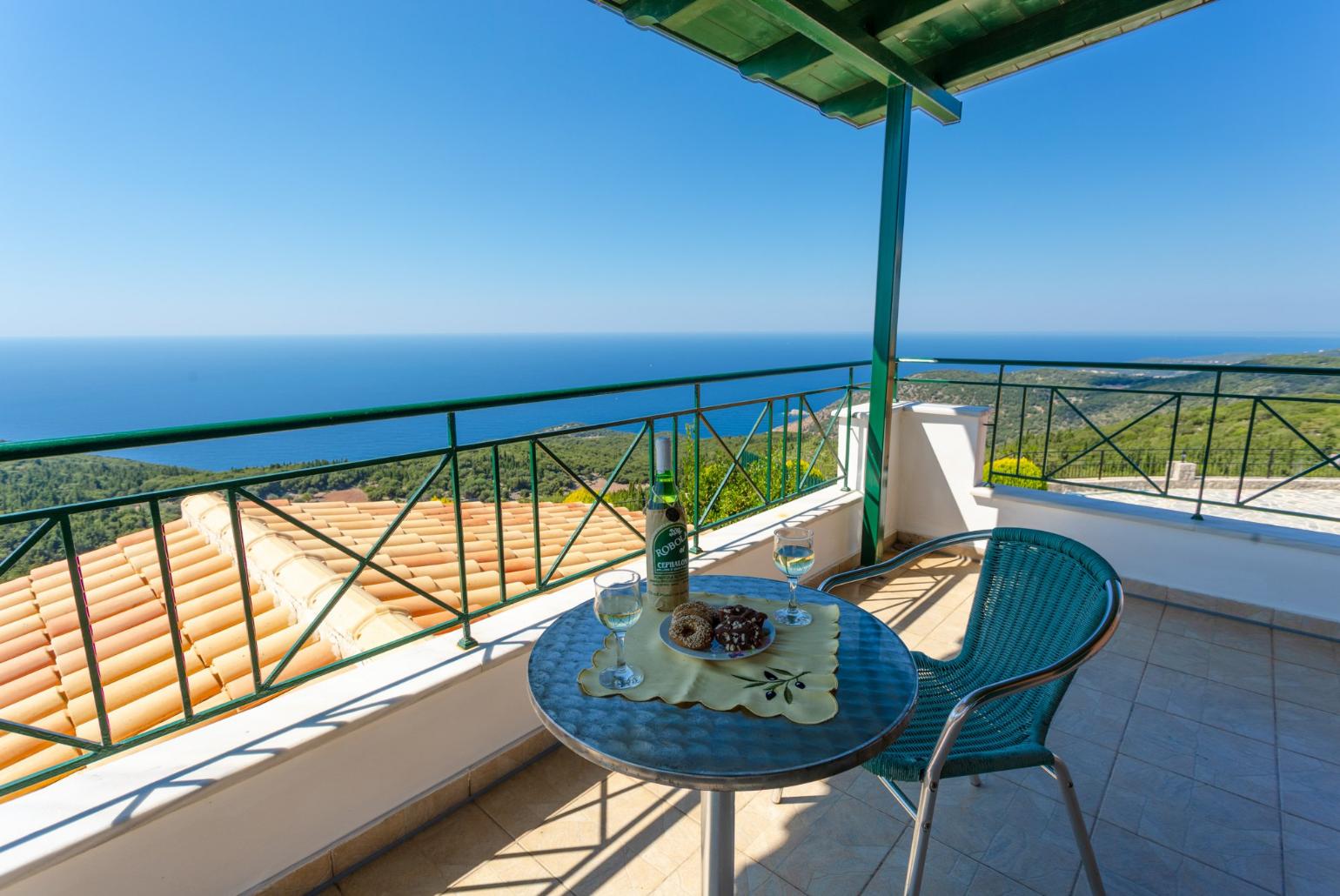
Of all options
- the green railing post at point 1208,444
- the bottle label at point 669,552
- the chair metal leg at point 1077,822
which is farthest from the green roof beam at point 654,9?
the green railing post at point 1208,444

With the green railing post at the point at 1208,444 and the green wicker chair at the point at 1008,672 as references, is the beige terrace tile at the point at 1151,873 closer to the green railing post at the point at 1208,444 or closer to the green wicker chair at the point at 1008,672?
the green wicker chair at the point at 1008,672

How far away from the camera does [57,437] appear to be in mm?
1052

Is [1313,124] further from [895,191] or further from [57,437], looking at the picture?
[57,437]

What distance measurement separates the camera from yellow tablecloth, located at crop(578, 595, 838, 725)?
0.92 metres

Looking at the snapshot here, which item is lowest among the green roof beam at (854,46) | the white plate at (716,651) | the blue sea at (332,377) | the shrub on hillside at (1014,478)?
the blue sea at (332,377)

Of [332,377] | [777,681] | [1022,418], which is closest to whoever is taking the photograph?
[777,681]

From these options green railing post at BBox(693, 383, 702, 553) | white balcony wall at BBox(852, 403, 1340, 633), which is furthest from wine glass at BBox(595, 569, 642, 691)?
white balcony wall at BBox(852, 403, 1340, 633)

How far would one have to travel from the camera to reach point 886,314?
315 centimetres

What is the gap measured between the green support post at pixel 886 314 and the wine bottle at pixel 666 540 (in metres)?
2.40

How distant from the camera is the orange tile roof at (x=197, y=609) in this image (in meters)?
1.61

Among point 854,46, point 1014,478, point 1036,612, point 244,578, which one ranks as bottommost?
point 1014,478

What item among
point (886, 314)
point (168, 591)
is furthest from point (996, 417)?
point (168, 591)

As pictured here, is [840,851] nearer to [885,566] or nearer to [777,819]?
[777,819]

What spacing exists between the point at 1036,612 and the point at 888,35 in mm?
2521
